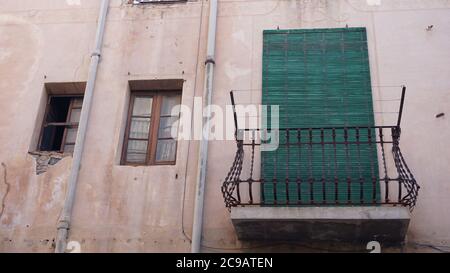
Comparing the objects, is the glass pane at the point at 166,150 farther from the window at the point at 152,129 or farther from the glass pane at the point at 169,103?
the glass pane at the point at 169,103

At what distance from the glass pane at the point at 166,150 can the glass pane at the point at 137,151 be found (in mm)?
199

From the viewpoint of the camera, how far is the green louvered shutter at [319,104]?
790 cm

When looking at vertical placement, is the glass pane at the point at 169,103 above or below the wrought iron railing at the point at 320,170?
above

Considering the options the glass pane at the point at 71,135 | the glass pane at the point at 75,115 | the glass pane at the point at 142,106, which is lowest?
the glass pane at the point at 71,135

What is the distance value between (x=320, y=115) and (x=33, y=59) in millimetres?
4522

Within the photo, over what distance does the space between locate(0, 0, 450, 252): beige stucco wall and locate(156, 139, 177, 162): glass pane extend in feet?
0.79

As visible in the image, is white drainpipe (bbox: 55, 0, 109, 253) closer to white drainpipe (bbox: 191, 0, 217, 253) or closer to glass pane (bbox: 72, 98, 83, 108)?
glass pane (bbox: 72, 98, 83, 108)

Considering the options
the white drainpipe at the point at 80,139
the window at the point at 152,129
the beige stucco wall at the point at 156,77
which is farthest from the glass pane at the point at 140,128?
the white drainpipe at the point at 80,139

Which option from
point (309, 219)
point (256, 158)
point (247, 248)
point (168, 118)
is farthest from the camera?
point (168, 118)

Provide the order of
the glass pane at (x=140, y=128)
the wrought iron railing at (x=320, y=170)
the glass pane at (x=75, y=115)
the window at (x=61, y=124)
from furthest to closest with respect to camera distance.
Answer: the glass pane at (x=75, y=115)
the window at (x=61, y=124)
the glass pane at (x=140, y=128)
the wrought iron railing at (x=320, y=170)

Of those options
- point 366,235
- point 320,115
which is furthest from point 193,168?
point 366,235

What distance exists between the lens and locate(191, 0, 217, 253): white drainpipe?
309 inches

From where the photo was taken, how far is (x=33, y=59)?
9.64 meters

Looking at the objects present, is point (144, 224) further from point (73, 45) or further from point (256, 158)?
point (73, 45)
